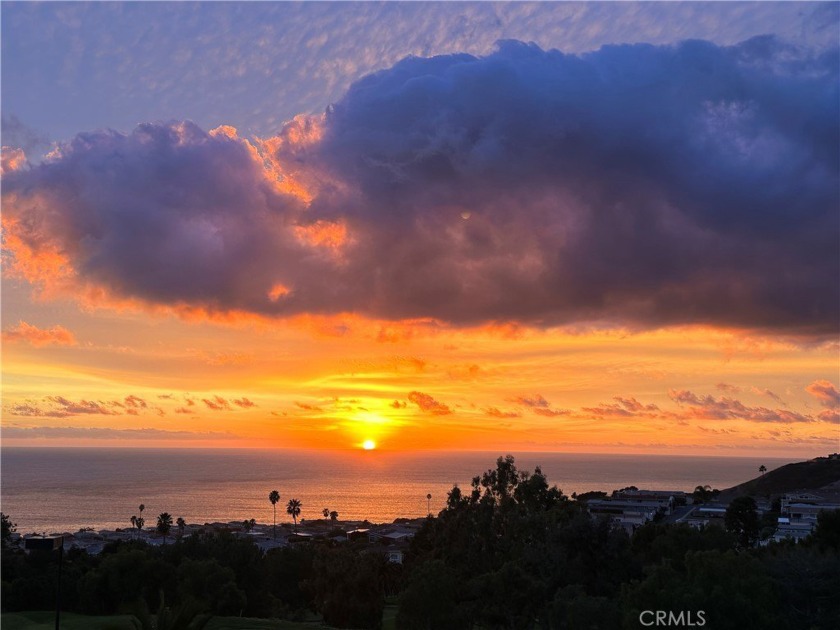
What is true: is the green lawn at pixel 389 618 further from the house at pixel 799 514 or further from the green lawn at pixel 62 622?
the house at pixel 799 514

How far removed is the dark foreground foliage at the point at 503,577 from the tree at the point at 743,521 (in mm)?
22418

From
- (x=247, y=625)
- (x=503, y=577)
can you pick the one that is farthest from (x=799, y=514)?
(x=247, y=625)

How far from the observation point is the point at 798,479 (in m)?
157

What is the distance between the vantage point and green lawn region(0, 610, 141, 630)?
92.1ft

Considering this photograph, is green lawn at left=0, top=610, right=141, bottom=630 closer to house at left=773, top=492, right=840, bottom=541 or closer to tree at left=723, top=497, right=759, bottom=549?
house at left=773, top=492, right=840, bottom=541

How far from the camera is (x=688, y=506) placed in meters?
122

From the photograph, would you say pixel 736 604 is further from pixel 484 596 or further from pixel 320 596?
pixel 320 596

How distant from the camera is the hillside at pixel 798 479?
489 ft

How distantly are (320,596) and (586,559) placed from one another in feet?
46.4

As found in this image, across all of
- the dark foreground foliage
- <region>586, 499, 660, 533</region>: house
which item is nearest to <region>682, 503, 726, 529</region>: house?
<region>586, 499, 660, 533</region>: house

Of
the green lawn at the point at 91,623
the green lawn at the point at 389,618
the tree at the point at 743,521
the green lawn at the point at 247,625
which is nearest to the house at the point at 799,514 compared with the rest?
the tree at the point at 743,521

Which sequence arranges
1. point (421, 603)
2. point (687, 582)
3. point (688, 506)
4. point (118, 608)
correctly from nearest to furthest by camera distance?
point (687, 582), point (421, 603), point (118, 608), point (688, 506)

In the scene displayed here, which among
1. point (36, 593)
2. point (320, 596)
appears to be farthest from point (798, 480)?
point (36, 593)

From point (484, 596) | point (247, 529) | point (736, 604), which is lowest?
point (247, 529)
